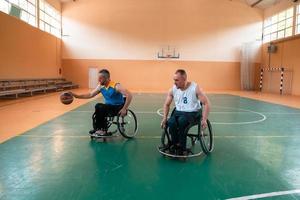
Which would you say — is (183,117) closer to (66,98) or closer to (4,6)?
(66,98)

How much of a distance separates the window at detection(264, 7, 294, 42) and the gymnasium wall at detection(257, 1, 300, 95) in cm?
34

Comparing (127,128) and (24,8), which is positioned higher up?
(24,8)

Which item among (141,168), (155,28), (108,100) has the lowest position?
(141,168)

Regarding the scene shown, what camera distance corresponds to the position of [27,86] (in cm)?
1316

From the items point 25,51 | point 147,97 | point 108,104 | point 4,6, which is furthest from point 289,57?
point 108,104

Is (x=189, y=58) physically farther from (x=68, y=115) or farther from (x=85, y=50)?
(x=68, y=115)

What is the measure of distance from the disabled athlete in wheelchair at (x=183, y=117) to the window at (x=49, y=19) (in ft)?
47.2

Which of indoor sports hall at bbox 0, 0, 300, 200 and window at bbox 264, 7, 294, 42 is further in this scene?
window at bbox 264, 7, 294, 42

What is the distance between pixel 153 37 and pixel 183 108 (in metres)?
16.5

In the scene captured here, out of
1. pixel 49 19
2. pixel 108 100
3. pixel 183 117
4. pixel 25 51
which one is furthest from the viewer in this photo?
pixel 49 19

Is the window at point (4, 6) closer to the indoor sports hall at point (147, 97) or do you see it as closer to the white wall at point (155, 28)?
the indoor sports hall at point (147, 97)

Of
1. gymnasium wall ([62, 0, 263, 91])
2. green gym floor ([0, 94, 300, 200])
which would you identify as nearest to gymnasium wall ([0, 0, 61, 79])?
gymnasium wall ([62, 0, 263, 91])

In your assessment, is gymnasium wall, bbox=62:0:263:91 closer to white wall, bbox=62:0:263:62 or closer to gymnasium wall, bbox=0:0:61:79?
white wall, bbox=62:0:263:62

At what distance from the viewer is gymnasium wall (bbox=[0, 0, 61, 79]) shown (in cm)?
1199
